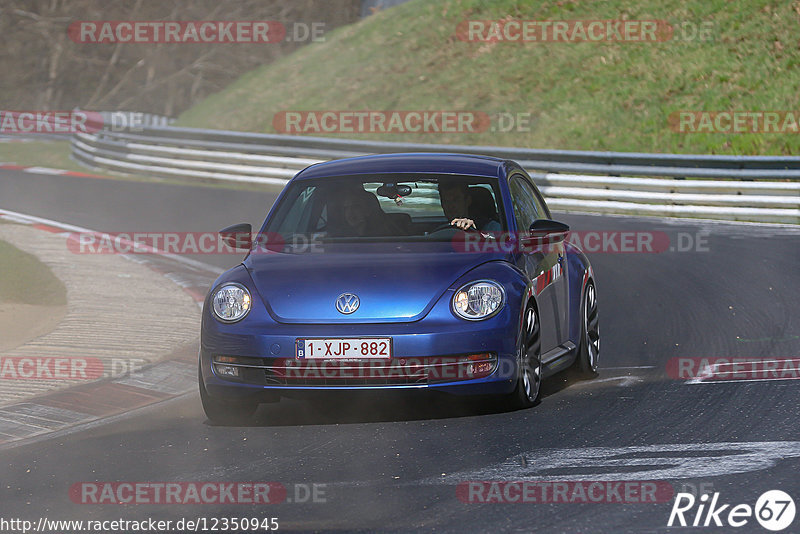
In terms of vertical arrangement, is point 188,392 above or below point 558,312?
below

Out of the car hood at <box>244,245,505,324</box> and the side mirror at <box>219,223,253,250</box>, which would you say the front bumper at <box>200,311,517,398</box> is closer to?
the car hood at <box>244,245,505,324</box>

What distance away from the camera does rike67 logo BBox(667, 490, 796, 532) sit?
4938mm

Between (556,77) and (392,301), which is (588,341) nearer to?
(392,301)

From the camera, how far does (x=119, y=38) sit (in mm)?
51031

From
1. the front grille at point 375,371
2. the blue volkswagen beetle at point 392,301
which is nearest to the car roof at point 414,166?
the blue volkswagen beetle at point 392,301

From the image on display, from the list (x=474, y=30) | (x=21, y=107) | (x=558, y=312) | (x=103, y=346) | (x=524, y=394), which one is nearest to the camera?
(x=524, y=394)

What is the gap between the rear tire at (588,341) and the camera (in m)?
8.27

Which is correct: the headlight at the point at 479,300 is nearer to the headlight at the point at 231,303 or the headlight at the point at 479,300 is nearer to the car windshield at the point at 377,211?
the car windshield at the point at 377,211

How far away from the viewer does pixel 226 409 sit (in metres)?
7.17

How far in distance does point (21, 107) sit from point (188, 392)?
44.9 metres

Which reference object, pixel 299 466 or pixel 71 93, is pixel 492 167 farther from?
pixel 71 93

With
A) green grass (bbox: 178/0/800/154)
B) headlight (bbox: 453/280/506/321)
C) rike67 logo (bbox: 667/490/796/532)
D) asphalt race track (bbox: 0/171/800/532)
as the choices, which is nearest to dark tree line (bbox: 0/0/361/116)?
green grass (bbox: 178/0/800/154)

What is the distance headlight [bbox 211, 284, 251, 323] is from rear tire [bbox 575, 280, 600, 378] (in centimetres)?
237

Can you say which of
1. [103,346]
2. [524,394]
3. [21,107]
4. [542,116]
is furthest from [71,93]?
[524,394]
